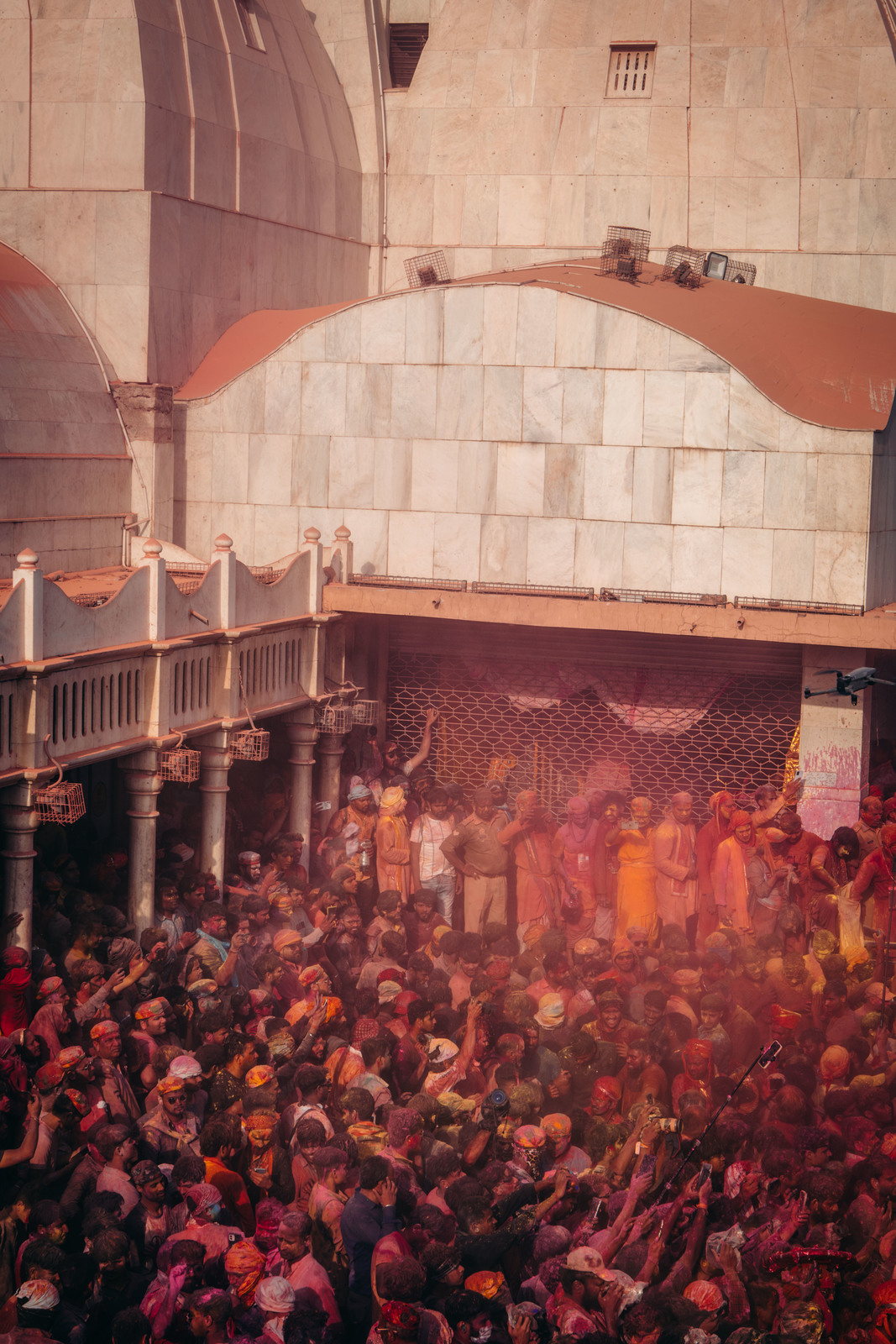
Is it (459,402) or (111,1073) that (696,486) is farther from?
(111,1073)

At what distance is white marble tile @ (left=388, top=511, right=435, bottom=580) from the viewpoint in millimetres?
18078

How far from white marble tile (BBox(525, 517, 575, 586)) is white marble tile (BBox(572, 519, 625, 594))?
8 cm

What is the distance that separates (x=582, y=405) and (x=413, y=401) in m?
2.04

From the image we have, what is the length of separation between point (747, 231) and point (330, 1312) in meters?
19.7

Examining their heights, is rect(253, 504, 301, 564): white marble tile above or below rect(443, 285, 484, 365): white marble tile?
below

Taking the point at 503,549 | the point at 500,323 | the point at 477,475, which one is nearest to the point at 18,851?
the point at 503,549

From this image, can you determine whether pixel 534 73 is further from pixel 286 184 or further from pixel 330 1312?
pixel 330 1312

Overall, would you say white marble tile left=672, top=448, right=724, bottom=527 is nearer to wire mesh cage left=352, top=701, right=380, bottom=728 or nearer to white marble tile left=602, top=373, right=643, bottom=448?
white marble tile left=602, top=373, right=643, bottom=448

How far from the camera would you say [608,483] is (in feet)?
56.6

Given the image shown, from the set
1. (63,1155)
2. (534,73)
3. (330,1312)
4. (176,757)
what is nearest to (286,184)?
(534,73)

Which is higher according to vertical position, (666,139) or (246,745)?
(666,139)

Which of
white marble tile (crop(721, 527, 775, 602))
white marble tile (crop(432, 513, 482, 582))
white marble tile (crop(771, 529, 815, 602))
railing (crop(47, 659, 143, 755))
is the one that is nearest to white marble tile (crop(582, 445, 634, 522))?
white marble tile (crop(721, 527, 775, 602))

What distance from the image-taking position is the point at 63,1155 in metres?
9.66

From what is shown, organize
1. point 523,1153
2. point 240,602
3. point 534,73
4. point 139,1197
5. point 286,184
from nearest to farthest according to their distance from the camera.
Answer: point 139,1197 → point 523,1153 → point 240,602 → point 286,184 → point 534,73
